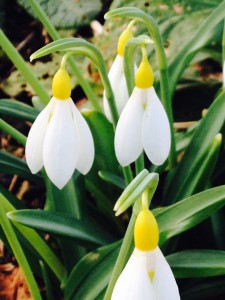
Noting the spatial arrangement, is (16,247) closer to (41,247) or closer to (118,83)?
(41,247)

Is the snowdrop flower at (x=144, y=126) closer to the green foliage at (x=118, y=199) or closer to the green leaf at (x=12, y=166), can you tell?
the green foliage at (x=118, y=199)

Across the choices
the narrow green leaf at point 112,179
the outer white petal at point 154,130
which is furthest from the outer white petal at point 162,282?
the narrow green leaf at point 112,179

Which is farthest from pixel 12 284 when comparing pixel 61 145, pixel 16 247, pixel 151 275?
pixel 151 275

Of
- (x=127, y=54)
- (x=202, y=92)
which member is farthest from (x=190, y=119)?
(x=127, y=54)

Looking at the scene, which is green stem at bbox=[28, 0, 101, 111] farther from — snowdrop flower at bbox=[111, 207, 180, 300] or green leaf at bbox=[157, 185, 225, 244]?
snowdrop flower at bbox=[111, 207, 180, 300]

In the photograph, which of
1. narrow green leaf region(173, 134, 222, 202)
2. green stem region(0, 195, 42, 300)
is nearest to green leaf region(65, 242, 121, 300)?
green stem region(0, 195, 42, 300)

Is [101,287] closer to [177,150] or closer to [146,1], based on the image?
[177,150]
